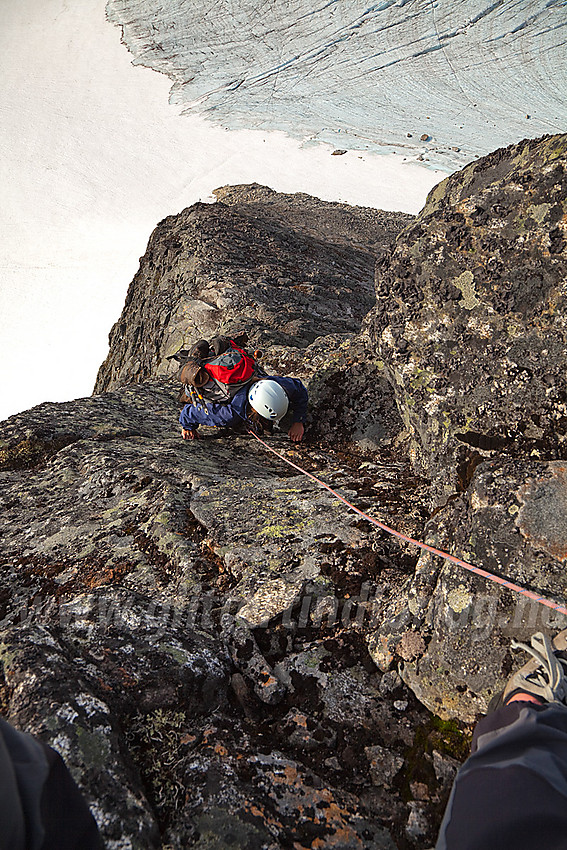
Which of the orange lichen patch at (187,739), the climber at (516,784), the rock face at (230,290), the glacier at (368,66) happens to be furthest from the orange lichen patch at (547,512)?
the glacier at (368,66)

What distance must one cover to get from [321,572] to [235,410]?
105 inches

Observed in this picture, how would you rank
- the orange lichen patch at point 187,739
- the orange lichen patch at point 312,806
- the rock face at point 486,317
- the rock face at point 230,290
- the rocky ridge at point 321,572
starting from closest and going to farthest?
1. the orange lichen patch at point 312,806
2. the rocky ridge at point 321,572
3. the orange lichen patch at point 187,739
4. the rock face at point 486,317
5. the rock face at point 230,290

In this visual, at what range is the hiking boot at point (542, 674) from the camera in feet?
7.55

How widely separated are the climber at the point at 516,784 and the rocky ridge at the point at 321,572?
479mm

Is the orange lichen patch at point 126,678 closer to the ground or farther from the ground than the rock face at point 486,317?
closer to the ground

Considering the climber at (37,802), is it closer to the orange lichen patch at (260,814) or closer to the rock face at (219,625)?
the rock face at (219,625)

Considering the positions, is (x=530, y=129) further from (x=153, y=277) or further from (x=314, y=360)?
(x=314, y=360)

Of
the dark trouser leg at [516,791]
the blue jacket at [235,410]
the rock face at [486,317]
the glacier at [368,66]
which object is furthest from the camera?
the glacier at [368,66]

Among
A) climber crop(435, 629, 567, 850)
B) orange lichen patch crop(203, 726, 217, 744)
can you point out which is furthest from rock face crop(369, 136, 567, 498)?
orange lichen patch crop(203, 726, 217, 744)

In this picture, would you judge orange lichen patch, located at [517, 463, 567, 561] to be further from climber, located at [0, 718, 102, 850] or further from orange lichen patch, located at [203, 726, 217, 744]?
climber, located at [0, 718, 102, 850]

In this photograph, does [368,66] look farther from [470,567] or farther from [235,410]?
[470,567]

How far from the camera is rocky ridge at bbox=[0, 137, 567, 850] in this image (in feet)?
7.87

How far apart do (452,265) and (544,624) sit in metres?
2.59

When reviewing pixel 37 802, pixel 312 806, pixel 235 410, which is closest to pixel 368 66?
pixel 235 410
